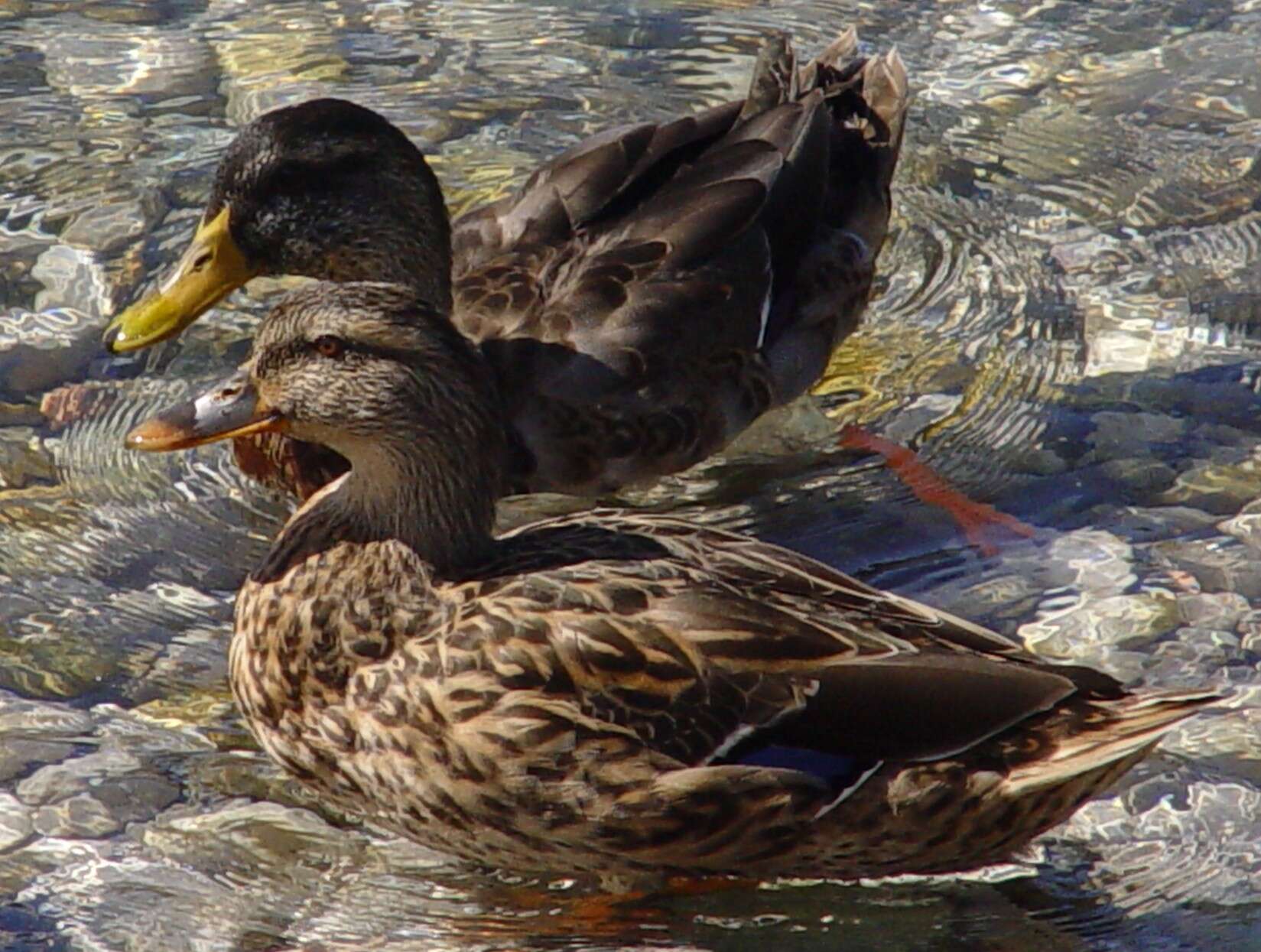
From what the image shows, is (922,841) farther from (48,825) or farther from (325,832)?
(48,825)

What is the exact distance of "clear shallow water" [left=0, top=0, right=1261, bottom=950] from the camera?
461cm

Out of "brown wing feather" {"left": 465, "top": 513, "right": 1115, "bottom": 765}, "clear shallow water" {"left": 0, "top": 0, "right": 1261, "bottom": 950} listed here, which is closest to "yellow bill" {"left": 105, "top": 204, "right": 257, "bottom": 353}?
"clear shallow water" {"left": 0, "top": 0, "right": 1261, "bottom": 950}

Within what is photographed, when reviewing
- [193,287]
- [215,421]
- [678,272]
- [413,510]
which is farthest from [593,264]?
[215,421]

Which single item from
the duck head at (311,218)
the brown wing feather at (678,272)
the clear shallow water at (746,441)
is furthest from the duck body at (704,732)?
the duck head at (311,218)

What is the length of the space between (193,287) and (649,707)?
2.23 m

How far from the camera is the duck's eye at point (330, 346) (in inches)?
187

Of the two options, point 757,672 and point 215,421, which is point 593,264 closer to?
point 215,421

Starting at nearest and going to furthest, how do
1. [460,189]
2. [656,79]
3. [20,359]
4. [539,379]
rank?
[539,379] → [20,359] → [460,189] → [656,79]

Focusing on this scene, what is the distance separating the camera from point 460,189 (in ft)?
24.2

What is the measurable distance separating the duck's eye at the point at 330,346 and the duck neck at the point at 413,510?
0.24m

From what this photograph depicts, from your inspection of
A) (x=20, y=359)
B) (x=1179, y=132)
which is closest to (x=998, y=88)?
(x=1179, y=132)

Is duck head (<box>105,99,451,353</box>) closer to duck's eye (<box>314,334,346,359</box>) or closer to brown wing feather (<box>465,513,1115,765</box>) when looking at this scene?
duck's eye (<box>314,334,346,359</box>)

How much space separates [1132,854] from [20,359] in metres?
3.52

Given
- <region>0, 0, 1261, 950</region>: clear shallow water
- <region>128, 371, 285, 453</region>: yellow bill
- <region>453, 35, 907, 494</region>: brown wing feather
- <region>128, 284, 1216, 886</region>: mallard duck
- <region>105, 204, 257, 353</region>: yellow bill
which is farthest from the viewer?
<region>105, 204, 257, 353</region>: yellow bill
